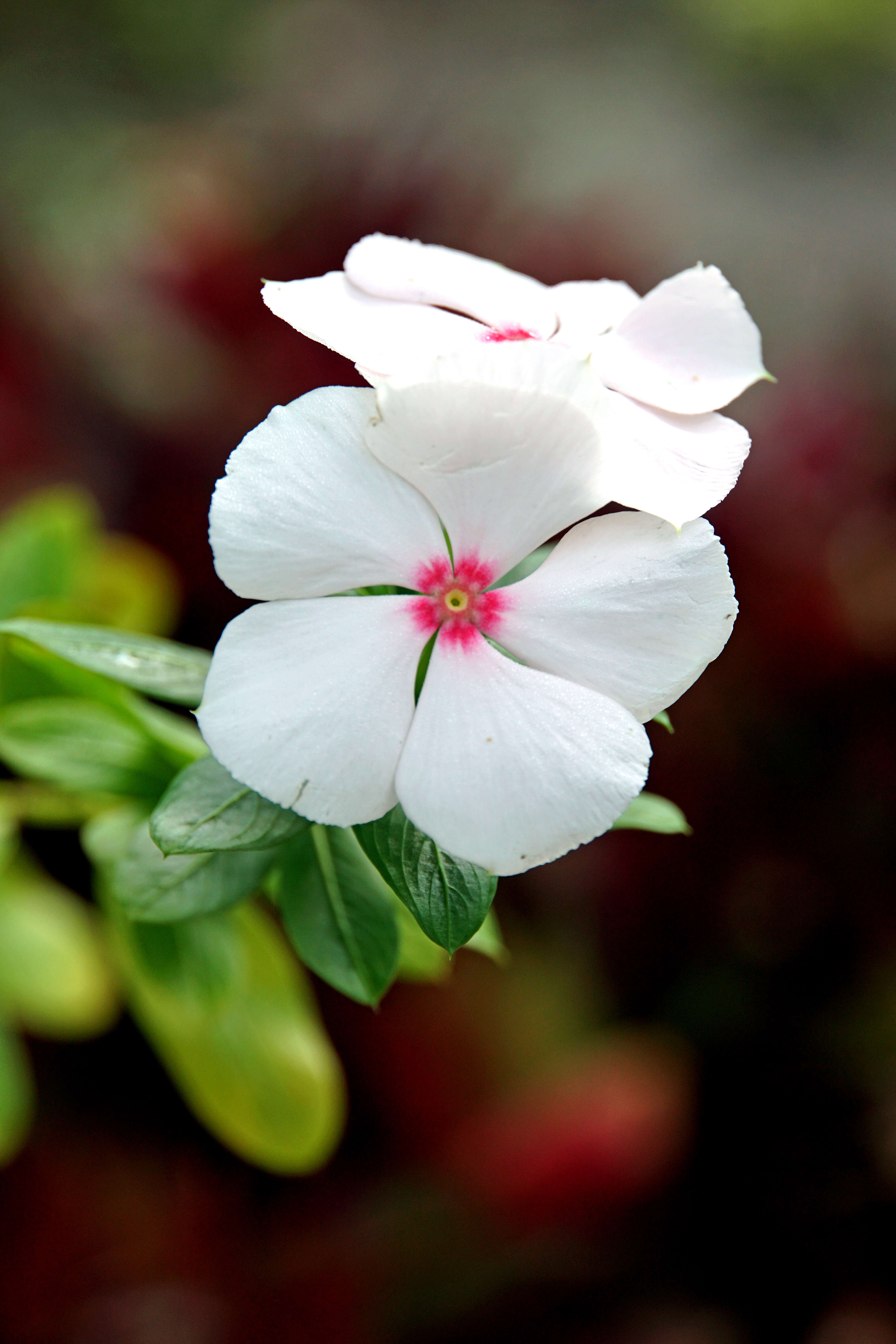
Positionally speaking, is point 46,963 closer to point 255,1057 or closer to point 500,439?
point 255,1057

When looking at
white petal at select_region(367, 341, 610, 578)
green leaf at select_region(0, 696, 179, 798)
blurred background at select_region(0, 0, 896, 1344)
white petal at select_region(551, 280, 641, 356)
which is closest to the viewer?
white petal at select_region(367, 341, 610, 578)

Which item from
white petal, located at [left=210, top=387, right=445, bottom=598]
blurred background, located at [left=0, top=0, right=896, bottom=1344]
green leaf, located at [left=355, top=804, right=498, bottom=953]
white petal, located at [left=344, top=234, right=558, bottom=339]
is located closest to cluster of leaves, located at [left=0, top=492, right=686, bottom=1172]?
green leaf, located at [left=355, top=804, right=498, bottom=953]

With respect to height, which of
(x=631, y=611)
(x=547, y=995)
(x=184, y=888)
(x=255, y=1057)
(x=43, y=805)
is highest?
(x=631, y=611)

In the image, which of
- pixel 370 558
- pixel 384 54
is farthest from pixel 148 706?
pixel 384 54

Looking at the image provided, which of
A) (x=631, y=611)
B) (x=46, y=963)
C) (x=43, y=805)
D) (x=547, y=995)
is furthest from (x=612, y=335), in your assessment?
(x=547, y=995)

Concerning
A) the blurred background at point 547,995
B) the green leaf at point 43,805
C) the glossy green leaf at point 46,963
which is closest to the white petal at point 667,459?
the green leaf at point 43,805

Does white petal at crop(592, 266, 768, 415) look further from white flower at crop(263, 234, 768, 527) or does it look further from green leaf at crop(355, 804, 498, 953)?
green leaf at crop(355, 804, 498, 953)

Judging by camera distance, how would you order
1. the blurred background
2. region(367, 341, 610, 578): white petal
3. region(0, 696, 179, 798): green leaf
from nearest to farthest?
region(367, 341, 610, 578): white petal < region(0, 696, 179, 798): green leaf < the blurred background
